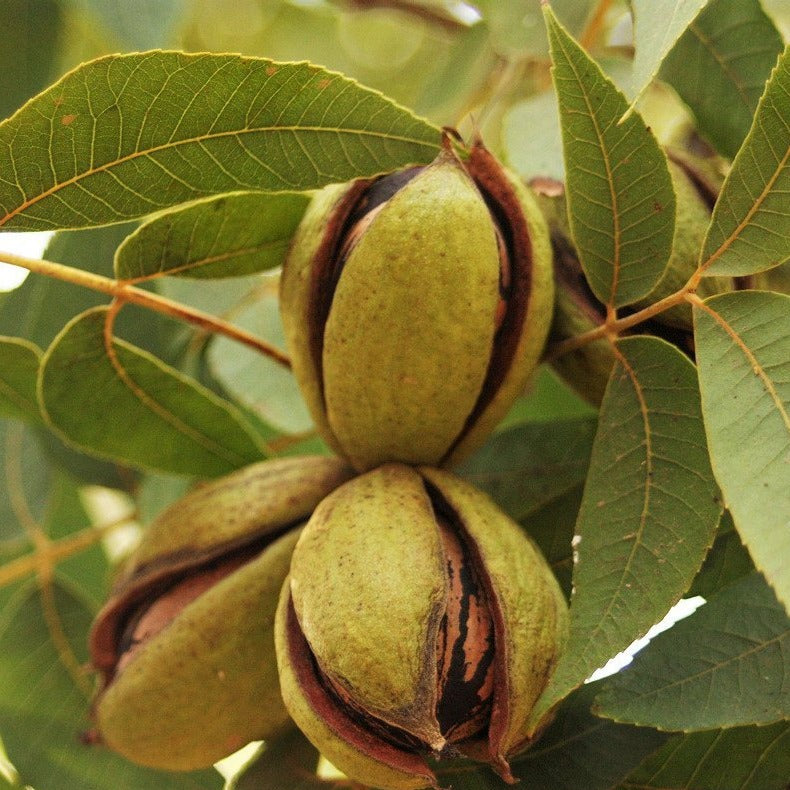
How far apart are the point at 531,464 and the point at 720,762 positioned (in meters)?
0.61

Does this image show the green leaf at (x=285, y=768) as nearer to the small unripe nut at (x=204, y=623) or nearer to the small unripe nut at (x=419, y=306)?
the small unripe nut at (x=204, y=623)

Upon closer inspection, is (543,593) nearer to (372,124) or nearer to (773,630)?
(773,630)

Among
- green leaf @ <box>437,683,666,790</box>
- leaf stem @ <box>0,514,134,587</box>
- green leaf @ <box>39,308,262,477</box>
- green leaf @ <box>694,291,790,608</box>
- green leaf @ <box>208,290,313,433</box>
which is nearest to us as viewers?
green leaf @ <box>694,291,790,608</box>

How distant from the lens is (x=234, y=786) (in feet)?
5.87

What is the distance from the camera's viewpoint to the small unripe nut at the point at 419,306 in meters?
1.48

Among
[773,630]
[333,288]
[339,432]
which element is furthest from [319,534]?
[773,630]

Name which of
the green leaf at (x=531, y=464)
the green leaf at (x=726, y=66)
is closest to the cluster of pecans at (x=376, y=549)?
the green leaf at (x=531, y=464)

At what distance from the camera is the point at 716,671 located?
1.46 metres

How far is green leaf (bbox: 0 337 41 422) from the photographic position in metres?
1.90

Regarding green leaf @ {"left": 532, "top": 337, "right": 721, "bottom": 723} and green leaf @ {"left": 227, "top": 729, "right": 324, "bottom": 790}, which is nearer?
green leaf @ {"left": 532, "top": 337, "right": 721, "bottom": 723}

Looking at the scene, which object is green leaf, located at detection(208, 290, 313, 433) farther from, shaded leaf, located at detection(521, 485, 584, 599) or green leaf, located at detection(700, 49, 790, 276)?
→ green leaf, located at detection(700, 49, 790, 276)

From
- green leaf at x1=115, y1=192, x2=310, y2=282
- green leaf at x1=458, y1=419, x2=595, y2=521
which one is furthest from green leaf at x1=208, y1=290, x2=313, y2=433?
green leaf at x1=115, y1=192, x2=310, y2=282

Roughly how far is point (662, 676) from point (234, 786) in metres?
0.75

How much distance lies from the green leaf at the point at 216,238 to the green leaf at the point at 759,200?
633 millimetres
